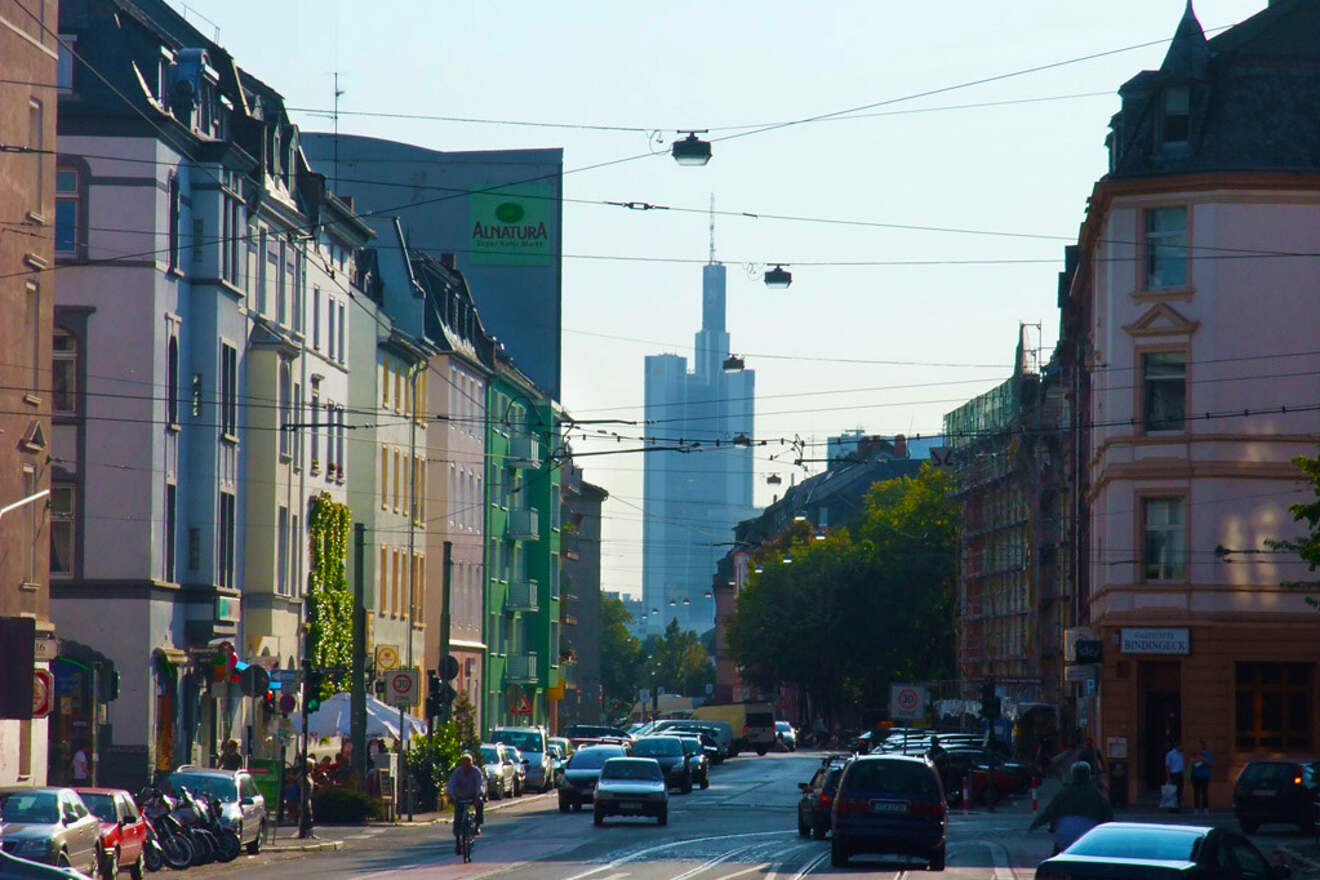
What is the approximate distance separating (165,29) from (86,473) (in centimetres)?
1375

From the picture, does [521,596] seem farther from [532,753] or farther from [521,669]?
[532,753]

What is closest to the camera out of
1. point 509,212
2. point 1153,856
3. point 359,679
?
point 1153,856

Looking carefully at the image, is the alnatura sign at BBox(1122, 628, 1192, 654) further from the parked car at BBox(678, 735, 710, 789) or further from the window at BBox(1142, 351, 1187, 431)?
the parked car at BBox(678, 735, 710, 789)

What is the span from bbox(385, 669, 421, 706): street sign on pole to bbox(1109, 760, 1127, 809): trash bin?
16.1 m

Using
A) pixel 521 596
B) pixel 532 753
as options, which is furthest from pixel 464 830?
pixel 521 596

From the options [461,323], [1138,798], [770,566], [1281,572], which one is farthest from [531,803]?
[770,566]

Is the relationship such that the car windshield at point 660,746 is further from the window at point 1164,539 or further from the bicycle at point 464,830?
the bicycle at point 464,830

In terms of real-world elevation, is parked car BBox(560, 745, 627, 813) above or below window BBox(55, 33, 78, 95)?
below

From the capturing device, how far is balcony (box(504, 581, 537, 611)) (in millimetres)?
97312

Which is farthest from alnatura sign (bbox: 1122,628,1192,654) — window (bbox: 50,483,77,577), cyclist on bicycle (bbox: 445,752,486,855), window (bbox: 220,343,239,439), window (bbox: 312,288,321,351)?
window (bbox: 312,288,321,351)

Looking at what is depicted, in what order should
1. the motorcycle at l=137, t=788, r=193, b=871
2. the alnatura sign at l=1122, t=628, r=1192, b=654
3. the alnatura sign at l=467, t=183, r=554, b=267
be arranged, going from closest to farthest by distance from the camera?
the motorcycle at l=137, t=788, r=193, b=871 → the alnatura sign at l=1122, t=628, r=1192, b=654 → the alnatura sign at l=467, t=183, r=554, b=267

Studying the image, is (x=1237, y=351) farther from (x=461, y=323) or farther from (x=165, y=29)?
(x=461, y=323)

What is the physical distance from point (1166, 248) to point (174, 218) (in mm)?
22296

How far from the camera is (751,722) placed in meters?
116
